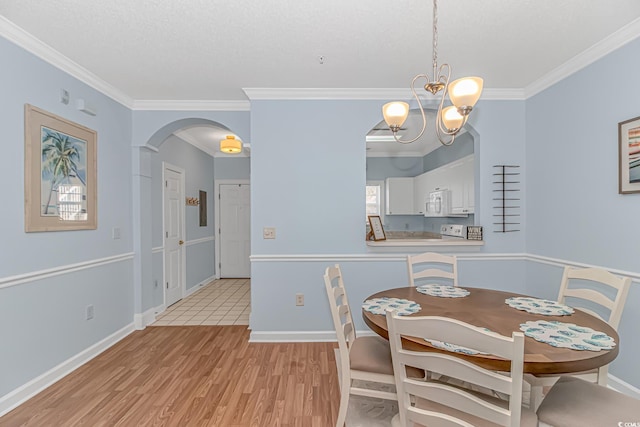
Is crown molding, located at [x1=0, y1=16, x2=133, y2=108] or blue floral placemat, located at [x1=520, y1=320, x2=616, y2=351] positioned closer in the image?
blue floral placemat, located at [x1=520, y1=320, x2=616, y2=351]

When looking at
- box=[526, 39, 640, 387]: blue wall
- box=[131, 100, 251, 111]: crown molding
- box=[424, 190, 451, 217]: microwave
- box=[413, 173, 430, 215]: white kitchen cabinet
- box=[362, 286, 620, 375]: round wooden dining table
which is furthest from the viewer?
box=[413, 173, 430, 215]: white kitchen cabinet

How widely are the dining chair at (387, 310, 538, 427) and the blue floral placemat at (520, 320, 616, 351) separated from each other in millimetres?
330

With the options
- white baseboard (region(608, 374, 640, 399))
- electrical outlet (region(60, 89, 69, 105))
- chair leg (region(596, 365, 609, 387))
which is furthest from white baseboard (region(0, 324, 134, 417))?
white baseboard (region(608, 374, 640, 399))

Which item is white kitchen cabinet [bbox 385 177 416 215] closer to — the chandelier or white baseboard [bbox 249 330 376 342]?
white baseboard [bbox 249 330 376 342]

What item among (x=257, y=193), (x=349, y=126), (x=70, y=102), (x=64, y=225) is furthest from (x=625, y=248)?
(x=70, y=102)

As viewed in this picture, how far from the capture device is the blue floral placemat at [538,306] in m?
1.79

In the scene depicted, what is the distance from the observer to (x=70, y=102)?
2754mm

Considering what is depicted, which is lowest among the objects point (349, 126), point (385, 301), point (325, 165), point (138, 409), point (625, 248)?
point (138, 409)

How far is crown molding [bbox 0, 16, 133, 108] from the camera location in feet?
7.13

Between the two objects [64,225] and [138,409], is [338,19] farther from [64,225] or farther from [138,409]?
[138,409]

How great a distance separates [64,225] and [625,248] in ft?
14.2

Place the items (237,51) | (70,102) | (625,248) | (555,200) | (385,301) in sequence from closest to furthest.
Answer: (385,301)
(625,248)
(237,51)
(70,102)
(555,200)

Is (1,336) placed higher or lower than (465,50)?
lower

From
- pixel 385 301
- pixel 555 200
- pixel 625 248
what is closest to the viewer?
pixel 385 301
